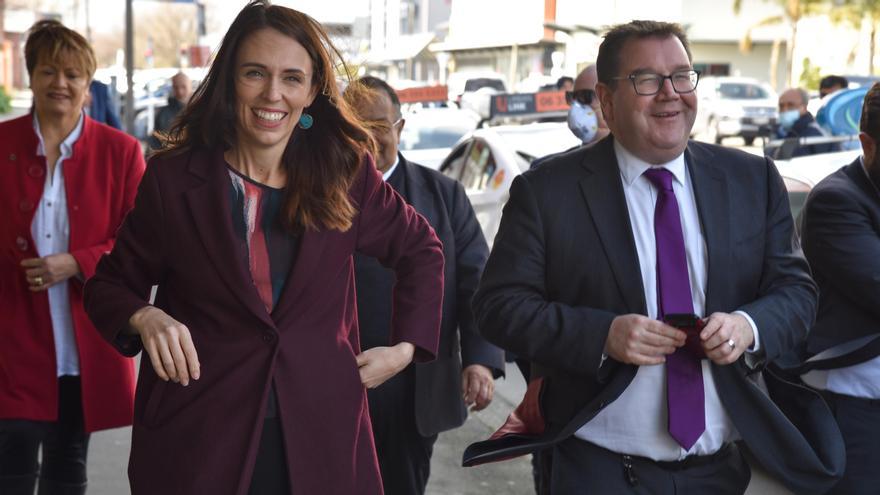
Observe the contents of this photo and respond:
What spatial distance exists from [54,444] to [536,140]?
22.8 feet

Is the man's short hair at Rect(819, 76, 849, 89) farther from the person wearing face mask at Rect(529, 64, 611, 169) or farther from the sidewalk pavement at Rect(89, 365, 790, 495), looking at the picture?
the person wearing face mask at Rect(529, 64, 611, 169)

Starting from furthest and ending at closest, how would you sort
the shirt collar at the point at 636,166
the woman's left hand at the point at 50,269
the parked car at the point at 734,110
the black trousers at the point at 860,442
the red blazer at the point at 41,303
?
the parked car at the point at 734,110
the red blazer at the point at 41,303
the woman's left hand at the point at 50,269
the black trousers at the point at 860,442
the shirt collar at the point at 636,166

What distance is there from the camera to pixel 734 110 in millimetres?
34250

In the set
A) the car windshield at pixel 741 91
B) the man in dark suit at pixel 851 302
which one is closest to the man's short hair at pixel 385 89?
the man in dark suit at pixel 851 302

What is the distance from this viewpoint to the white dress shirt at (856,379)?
407cm

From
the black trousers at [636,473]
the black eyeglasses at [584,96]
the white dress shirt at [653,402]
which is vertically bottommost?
the black trousers at [636,473]

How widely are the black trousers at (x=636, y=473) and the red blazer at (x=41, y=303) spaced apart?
1.96m

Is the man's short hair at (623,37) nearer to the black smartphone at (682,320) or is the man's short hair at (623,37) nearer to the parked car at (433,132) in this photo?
the black smartphone at (682,320)

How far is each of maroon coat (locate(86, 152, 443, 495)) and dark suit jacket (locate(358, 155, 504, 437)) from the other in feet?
4.44

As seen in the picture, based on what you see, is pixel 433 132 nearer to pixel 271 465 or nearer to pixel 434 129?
pixel 434 129

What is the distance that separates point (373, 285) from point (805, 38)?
6081 cm

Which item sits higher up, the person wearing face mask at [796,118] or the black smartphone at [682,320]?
the black smartphone at [682,320]

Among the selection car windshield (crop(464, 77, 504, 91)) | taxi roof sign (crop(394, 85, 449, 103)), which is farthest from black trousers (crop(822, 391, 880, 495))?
car windshield (crop(464, 77, 504, 91))

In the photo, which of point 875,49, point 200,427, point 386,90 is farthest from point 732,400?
point 875,49
